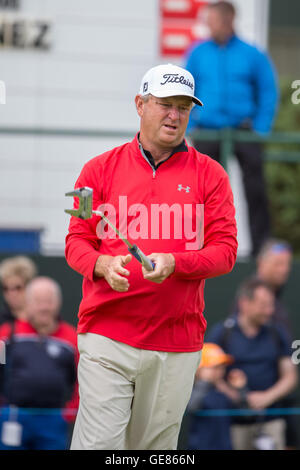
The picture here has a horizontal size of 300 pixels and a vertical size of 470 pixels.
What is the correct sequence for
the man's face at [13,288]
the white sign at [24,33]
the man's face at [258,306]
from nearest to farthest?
the man's face at [258,306], the man's face at [13,288], the white sign at [24,33]

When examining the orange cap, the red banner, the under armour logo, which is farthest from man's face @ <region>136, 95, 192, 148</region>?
the red banner

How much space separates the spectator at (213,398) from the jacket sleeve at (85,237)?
2586mm

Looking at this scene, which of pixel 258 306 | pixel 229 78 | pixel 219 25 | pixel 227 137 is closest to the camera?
pixel 258 306

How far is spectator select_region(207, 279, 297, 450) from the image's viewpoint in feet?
20.5

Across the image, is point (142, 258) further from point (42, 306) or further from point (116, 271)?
point (42, 306)

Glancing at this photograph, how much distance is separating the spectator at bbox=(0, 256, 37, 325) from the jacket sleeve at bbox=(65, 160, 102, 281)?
270 centimetres

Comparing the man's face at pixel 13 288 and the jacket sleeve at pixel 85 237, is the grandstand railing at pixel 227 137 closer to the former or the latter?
the man's face at pixel 13 288

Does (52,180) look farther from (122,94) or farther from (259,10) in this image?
(259,10)

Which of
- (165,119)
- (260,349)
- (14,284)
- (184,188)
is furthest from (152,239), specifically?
(14,284)

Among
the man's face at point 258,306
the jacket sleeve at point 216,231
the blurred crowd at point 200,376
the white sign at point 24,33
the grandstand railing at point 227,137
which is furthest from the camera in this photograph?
the white sign at point 24,33

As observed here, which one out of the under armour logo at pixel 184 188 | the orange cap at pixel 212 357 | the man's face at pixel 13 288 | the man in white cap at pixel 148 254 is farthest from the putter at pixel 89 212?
the man's face at pixel 13 288

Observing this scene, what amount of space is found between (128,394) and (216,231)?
791 millimetres

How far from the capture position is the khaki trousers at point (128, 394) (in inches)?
141

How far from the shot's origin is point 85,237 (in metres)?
3.67
